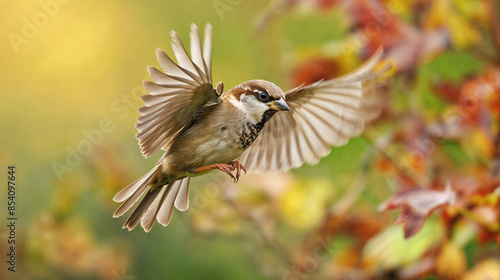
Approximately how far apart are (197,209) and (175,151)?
0.67 meters

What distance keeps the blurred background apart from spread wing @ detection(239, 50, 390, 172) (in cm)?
36

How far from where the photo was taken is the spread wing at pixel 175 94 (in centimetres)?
48

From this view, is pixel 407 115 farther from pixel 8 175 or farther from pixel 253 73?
pixel 8 175

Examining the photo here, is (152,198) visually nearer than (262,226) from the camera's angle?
Yes

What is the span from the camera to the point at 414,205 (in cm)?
74

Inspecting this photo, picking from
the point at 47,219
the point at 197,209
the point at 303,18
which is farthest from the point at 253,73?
the point at 47,219

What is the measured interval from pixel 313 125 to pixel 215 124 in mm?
193

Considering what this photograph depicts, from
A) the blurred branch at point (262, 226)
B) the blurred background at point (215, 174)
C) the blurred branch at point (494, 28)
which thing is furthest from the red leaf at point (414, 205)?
the blurred branch at point (262, 226)

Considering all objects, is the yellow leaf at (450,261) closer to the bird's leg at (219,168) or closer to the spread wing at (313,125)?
the spread wing at (313,125)

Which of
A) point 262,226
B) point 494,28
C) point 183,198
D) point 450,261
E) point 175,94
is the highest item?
point 175,94

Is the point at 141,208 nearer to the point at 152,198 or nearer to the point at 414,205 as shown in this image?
the point at 152,198

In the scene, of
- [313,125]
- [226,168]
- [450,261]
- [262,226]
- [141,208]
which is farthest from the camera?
[262,226]

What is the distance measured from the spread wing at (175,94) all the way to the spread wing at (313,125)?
0.15 m

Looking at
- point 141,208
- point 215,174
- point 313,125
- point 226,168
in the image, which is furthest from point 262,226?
point 226,168
